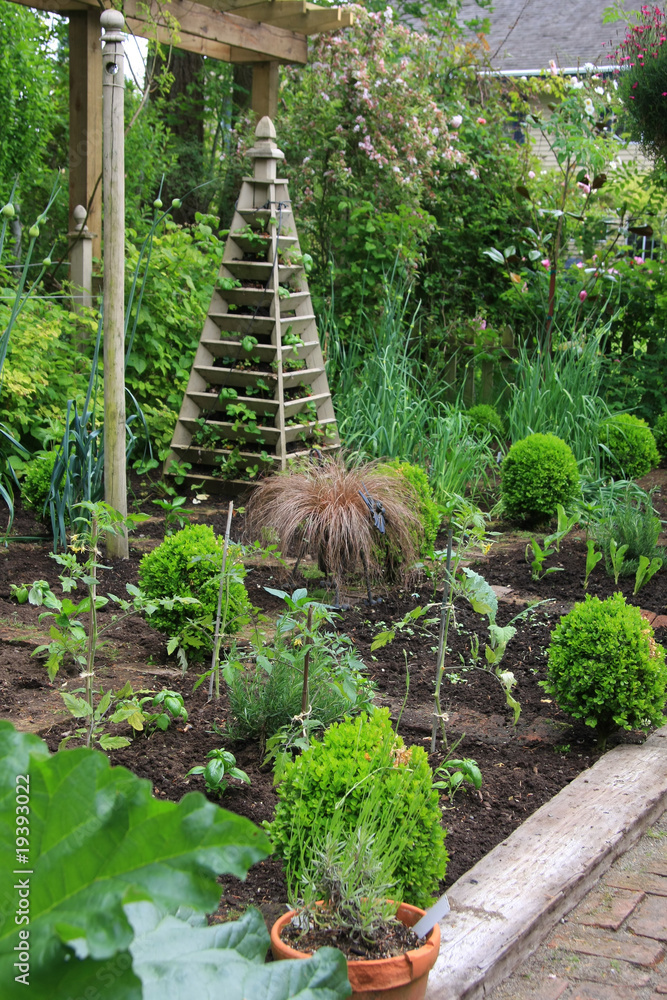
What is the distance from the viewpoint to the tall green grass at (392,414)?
5.56 m

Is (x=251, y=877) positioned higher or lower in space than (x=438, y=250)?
lower

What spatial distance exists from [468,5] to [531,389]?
16.5m

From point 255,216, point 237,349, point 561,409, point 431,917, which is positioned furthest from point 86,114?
point 431,917

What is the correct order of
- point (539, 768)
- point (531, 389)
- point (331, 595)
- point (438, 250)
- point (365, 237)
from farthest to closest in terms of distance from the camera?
1. point (438, 250)
2. point (365, 237)
3. point (531, 389)
4. point (331, 595)
5. point (539, 768)

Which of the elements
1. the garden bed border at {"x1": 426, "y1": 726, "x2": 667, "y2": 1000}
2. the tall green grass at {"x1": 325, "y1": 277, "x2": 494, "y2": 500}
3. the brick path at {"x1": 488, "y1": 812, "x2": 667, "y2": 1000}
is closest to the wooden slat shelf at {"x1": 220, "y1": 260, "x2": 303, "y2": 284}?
the tall green grass at {"x1": 325, "y1": 277, "x2": 494, "y2": 500}

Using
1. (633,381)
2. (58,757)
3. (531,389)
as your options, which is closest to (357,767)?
(58,757)

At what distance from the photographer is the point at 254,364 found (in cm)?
571

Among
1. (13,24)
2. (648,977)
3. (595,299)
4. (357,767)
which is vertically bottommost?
(648,977)

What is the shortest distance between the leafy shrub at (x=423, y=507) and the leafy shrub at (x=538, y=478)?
3.01 feet

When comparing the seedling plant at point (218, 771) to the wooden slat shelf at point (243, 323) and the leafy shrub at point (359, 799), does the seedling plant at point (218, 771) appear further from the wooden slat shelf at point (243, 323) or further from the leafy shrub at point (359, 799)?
the wooden slat shelf at point (243, 323)

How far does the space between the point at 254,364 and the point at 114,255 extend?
74.0 inches

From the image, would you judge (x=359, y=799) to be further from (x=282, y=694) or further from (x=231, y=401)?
(x=231, y=401)

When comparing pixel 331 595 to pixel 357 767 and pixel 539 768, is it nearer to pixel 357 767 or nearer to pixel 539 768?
pixel 539 768

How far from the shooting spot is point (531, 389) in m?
6.54
